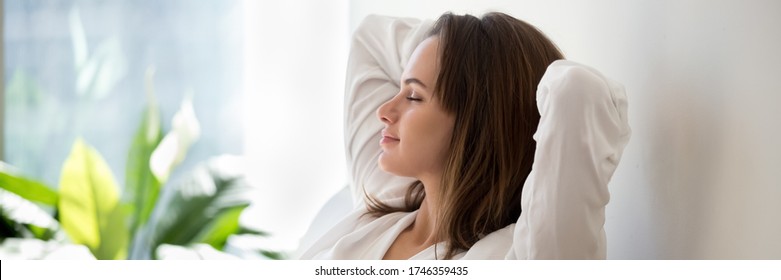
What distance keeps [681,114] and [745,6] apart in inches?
7.5

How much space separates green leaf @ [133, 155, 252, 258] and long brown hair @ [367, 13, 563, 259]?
1508 millimetres

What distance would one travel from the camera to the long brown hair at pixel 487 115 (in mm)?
1004

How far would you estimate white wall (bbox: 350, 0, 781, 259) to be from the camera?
72 cm

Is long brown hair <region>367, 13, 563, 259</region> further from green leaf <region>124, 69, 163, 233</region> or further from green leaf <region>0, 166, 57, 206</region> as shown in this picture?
green leaf <region>0, 166, 57, 206</region>

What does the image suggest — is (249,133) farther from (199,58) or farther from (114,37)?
(114,37)

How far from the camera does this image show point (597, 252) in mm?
795

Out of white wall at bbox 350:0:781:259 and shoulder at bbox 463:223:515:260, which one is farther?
shoulder at bbox 463:223:515:260

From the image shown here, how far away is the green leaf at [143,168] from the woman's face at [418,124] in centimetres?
152

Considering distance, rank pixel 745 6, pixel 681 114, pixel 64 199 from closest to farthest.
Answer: pixel 745 6, pixel 681 114, pixel 64 199

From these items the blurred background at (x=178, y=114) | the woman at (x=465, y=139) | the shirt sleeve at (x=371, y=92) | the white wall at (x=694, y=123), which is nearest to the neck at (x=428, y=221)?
the woman at (x=465, y=139)

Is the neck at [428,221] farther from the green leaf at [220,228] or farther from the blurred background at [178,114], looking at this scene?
the green leaf at [220,228]

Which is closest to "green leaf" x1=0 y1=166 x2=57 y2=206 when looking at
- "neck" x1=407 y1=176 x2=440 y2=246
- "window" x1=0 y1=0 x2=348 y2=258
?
"window" x1=0 y1=0 x2=348 y2=258

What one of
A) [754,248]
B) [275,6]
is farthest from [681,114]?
[275,6]

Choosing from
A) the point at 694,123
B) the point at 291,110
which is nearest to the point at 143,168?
the point at 291,110
